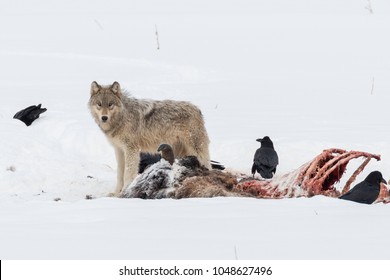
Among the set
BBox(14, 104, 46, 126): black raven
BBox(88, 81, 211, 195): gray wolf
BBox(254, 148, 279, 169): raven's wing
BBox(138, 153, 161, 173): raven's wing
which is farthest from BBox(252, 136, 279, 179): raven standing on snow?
BBox(14, 104, 46, 126): black raven

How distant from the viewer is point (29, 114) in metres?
13.1

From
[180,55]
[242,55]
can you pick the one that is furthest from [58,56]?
[242,55]

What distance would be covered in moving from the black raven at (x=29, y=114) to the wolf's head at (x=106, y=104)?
267 centimetres

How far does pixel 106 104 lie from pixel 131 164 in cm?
85

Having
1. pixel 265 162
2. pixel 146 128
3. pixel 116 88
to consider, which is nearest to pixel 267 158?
pixel 265 162

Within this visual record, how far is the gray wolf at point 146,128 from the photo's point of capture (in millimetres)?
10633

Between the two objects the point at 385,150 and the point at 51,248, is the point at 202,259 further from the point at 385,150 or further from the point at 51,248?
the point at 385,150

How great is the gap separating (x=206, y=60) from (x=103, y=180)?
872 centimetres

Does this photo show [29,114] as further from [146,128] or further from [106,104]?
[146,128]

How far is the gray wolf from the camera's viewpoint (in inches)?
419

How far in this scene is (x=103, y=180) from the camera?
10875mm

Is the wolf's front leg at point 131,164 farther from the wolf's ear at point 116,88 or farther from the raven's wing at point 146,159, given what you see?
the wolf's ear at point 116,88

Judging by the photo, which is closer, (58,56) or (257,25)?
(58,56)

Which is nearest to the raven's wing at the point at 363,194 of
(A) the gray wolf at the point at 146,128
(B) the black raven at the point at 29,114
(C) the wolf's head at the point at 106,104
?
(A) the gray wolf at the point at 146,128
